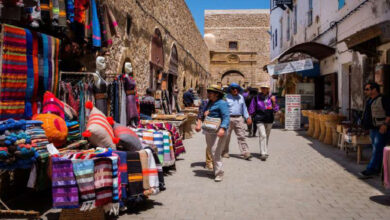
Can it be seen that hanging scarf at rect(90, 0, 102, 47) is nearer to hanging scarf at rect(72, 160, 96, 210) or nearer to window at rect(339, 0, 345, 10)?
hanging scarf at rect(72, 160, 96, 210)

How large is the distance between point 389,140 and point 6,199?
555 centimetres

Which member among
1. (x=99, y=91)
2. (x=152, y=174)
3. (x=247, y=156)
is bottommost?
(x=247, y=156)

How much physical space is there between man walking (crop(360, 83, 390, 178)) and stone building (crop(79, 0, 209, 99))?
14.4 ft

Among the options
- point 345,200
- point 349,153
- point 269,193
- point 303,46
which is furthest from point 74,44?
point 303,46

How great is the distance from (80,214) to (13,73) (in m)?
1.87

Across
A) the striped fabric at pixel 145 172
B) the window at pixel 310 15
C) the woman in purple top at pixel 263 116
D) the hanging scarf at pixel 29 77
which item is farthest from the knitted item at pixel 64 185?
the window at pixel 310 15

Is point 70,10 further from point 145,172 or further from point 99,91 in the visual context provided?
point 145,172

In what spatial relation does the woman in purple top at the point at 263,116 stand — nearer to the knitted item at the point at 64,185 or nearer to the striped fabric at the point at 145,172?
the striped fabric at the point at 145,172

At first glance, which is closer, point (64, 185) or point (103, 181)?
point (64, 185)

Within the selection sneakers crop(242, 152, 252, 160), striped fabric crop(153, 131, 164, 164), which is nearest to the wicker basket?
striped fabric crop(153, 131, 164, 164)

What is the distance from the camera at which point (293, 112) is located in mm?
12836

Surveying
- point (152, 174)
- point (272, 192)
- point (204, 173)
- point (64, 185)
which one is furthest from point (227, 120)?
point (64, 185)

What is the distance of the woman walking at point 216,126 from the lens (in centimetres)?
530

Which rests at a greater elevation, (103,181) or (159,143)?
(159,143)
